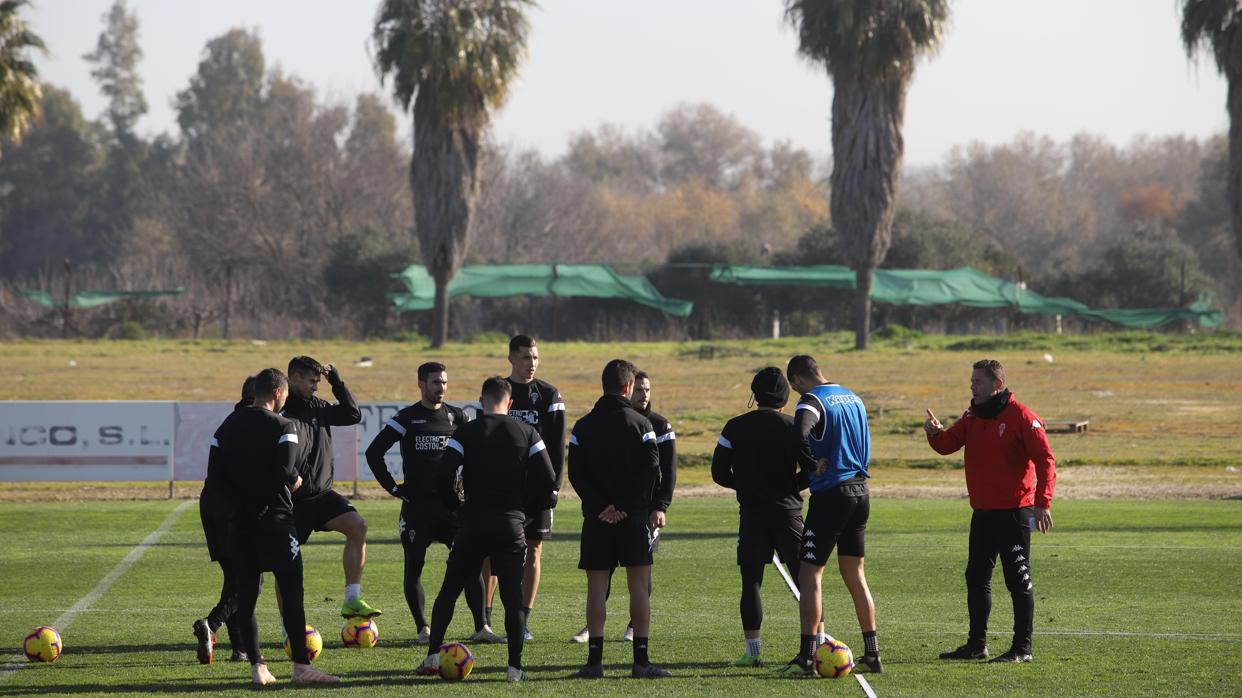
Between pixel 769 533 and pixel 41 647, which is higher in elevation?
pixel 769 533

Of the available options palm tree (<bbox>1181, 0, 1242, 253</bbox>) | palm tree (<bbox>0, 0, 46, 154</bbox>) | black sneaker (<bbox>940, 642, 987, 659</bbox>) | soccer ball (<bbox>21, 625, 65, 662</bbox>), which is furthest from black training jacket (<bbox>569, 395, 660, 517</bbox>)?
palm tree (<bbox>0, 0, 46, 154</bbox>)

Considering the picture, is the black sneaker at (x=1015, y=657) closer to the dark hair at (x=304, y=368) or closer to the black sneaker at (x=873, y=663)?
the black sneaker at (x=873, y=663)

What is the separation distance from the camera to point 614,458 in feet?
31.0

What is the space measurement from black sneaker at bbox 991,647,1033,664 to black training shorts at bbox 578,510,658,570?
2462mm

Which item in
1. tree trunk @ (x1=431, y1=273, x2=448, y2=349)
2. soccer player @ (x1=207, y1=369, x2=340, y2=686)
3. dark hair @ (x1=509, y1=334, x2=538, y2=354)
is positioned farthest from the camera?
tree trunk @ (x1=431, y1=273, x2=448, y2=349)

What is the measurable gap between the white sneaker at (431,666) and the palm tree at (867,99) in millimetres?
32447

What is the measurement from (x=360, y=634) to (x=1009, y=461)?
4.56 meters

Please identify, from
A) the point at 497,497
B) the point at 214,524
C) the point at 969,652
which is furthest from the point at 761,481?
the point at 214,524

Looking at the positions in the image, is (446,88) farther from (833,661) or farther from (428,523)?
(833,661)

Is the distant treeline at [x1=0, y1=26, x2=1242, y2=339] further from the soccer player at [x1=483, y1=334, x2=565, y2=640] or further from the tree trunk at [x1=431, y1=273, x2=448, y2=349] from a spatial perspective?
the soccer player at [x1=483, y1=334, x2=565, y2=640]

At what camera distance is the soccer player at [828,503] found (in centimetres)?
952

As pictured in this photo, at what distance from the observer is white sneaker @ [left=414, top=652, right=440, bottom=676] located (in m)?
9.44

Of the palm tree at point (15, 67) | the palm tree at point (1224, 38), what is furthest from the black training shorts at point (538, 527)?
the palm tree at point (15, 67)

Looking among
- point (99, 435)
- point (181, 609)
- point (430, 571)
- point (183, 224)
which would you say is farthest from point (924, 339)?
point (183, 224)
